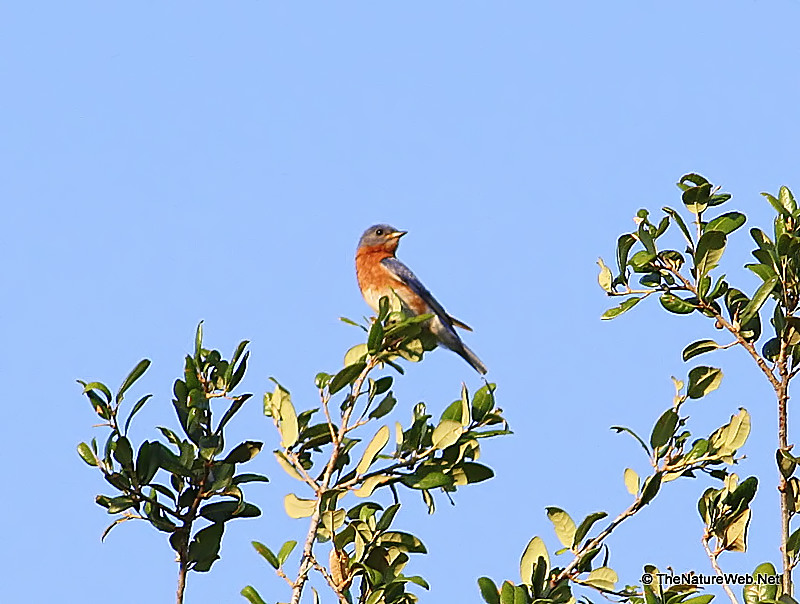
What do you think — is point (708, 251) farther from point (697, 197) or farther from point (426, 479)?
point (426, 479)

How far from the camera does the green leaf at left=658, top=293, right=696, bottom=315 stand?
4.98 meters

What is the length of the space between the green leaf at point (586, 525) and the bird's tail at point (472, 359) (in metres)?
4.82

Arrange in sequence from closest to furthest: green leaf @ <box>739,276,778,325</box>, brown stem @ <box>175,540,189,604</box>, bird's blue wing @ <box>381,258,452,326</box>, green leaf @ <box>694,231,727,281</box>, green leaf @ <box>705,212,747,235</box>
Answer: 1. brown stem @ <box>175,540,189,604</box>
2. green leaf @ <box>739,276,778,325</box>
3. green leaf @ <box>694,231,727,281</box>
4. green leaf @ <box>705,212,747,235</box>
5. bird's blue wing @ <box>381,258,452,326</box>

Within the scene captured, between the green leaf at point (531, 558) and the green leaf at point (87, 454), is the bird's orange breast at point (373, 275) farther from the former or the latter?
the green leaf at point (87, 454)

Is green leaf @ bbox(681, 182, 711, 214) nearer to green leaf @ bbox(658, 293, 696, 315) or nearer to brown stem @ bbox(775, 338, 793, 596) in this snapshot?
green leaf @ bbox(658, 293, 696, 315)

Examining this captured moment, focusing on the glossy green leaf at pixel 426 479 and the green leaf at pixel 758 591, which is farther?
the glossy green leaf at pixel 426 479

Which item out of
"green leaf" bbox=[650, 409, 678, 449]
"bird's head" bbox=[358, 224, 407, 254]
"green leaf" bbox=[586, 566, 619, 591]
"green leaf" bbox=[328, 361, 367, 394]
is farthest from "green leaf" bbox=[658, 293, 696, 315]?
"bird's head" bbox=[358, 224, 407, 254]

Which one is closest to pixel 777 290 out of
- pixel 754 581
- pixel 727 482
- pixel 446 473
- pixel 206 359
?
pixel 727 482

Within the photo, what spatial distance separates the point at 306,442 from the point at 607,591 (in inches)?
46.9

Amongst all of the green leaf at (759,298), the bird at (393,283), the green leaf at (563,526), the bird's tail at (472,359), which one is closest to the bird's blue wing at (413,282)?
the bird at (393,283)

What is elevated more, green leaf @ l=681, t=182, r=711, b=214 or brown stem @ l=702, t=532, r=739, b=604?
green leaf @ l=681, t=182, r=711, b=214

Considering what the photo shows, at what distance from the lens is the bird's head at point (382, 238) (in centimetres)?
1025

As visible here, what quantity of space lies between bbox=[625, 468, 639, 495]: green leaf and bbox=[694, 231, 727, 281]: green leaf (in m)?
0.95

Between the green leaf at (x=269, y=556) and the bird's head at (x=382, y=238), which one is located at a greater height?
the bird's head at (x=382, y=238)
